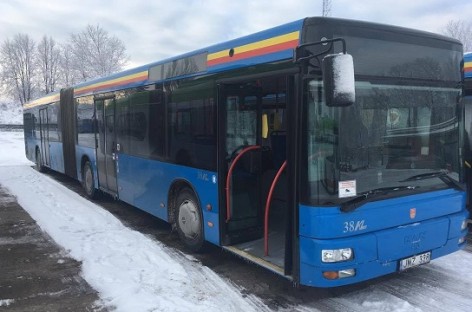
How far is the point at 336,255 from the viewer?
390 centimetres

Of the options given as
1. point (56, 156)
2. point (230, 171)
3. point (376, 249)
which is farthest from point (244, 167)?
point (56, 156)

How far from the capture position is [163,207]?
22.2 feet

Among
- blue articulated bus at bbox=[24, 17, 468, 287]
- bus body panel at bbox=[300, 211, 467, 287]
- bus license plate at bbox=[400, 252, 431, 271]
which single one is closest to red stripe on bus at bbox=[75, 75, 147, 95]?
blue articulated bus at bbox=[24, 17, 468, 287]

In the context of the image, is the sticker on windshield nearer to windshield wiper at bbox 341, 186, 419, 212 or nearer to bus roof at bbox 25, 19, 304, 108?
windshield wiper at bbox 341, 186, 419, 212

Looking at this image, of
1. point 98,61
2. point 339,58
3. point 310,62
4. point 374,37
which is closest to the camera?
point 339,58

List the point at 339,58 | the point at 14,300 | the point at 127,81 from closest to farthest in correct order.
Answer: the point at 339,58 → the point at 14,300 → the point at 127,81

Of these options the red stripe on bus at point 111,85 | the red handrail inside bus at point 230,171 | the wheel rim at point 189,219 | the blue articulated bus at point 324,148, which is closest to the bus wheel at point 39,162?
the red stripe on bus at point 111,85

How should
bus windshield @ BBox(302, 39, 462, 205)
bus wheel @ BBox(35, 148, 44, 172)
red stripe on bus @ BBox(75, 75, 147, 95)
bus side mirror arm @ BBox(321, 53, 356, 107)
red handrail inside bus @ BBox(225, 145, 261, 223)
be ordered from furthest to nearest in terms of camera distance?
1. bus wheel @ BBox(35, 148, 44, 172)
2. red stripe on bus @ BBox(75, 75, 147, 95)
3. red handrail inside bus @ BBox(225, 145, 261, 223)
4. bus windshield @ BBox(302, 39, 462, 205)
5. bus side mirror arm @ BBox(321, 53, 356, 107)

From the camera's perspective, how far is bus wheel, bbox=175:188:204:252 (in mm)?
5894

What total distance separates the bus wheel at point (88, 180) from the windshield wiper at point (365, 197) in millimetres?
7384

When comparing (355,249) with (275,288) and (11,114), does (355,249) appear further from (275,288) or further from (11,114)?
(11,114)

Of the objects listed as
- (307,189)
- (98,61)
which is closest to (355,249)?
(307,189)

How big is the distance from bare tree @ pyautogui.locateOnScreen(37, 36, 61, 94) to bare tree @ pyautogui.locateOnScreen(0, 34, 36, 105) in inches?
91.1

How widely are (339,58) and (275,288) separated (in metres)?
2.67
